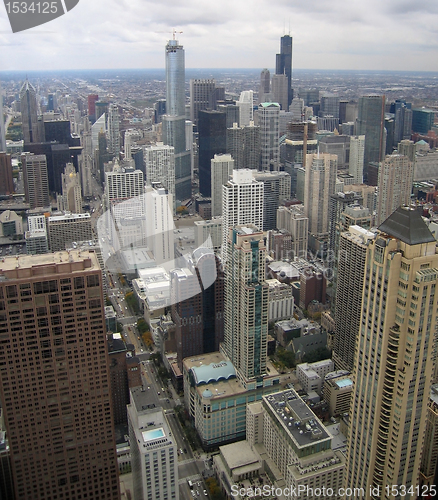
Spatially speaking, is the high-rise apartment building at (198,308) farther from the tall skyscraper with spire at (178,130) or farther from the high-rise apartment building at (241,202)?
the tall skyscraper with spire at (178,130)

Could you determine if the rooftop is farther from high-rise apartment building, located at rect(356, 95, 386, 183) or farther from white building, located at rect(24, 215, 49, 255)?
high-rise apartment building, located at rect(356, 95, 386, 183)

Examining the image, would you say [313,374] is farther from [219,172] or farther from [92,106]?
[219,172]

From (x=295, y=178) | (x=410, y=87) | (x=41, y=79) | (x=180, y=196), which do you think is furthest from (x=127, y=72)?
(x=295, y=178)

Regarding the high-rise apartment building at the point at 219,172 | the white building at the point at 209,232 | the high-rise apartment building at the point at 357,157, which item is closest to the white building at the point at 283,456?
the white building at the point at 209,232

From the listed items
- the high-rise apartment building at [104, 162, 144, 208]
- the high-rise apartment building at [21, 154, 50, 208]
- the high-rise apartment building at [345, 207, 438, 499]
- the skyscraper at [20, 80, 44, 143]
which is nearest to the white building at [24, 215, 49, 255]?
the high-rise apartment building at [104, 162, 144, 208]

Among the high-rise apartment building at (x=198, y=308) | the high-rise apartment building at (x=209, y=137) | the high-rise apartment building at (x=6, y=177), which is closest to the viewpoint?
the high-rise apartment building at (x=198, y=308)

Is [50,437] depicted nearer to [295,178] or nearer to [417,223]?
[417,223]
